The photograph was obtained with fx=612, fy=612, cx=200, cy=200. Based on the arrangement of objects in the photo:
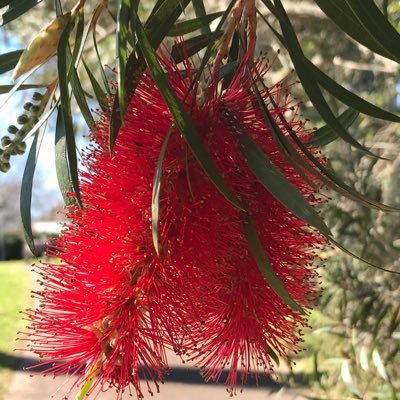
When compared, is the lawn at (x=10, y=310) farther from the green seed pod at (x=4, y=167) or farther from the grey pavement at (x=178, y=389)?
the green seed pod at (x=4, y=167)

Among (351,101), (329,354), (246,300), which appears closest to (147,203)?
(246,300)

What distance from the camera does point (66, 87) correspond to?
0.79 metres

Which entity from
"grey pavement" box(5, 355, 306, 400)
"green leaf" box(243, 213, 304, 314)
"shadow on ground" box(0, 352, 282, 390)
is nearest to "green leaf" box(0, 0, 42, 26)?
"green leaf" box(243, 213, 304, 314)

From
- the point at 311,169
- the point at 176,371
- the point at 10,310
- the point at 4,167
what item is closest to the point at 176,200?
the point at 311,169

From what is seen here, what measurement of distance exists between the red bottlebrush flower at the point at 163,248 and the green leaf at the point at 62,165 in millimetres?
43

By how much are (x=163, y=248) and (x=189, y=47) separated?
35 centimetres

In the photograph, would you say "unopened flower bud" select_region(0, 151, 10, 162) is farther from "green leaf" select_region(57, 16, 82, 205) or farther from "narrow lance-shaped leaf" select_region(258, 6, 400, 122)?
"narrow lance-shaped leaf" select_region(258, 6, 400, 122)

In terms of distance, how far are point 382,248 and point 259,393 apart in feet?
11.6

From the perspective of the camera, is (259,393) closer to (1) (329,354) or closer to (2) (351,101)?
(1) (329,354)

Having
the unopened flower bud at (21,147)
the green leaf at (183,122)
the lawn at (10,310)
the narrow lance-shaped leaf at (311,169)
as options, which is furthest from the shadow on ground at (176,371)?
the green leaf at (183,122)

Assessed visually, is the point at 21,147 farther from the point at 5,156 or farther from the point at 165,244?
the point at 165,244

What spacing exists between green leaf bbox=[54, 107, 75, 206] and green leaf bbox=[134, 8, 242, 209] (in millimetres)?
283

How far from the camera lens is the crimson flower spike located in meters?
0.83

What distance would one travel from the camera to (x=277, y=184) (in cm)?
74
